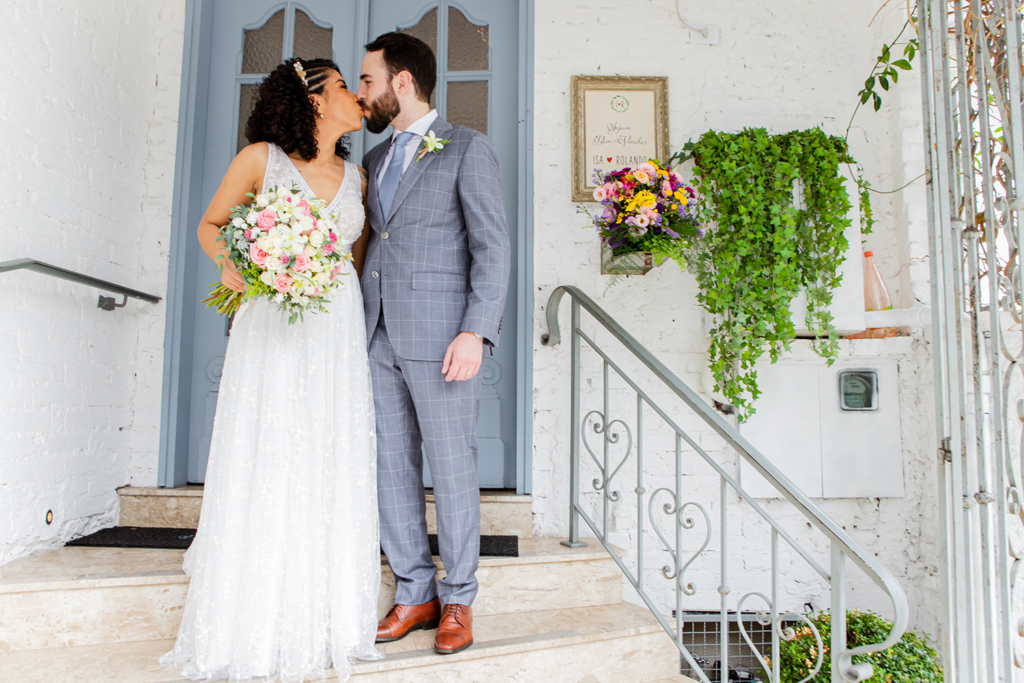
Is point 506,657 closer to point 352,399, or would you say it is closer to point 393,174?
point 352,399

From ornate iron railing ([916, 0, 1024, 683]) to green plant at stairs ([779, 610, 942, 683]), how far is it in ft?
1.02

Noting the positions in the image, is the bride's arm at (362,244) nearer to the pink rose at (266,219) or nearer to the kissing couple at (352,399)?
the kissing couple at (352,399)

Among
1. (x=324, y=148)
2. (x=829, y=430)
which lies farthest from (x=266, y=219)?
(x=829, y=430)

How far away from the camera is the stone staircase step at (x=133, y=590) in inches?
64.8

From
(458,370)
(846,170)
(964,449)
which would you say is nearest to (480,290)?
(458,370)

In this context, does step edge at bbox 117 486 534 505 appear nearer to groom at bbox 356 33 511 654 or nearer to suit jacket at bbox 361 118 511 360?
groom at bbox 356 33 511 654

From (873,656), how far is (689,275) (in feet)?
5.21

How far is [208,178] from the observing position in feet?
8.54

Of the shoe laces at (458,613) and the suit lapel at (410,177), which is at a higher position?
the suit lapel at (410,177)

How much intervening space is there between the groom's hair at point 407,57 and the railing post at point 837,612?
1714 mm

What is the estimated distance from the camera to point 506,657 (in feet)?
5.35

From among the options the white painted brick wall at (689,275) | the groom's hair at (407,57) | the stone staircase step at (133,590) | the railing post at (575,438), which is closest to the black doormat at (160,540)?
the stone staircase step at (133,590)

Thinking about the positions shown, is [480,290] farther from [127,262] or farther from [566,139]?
[127,262]

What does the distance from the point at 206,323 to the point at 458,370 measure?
5.12 feet
